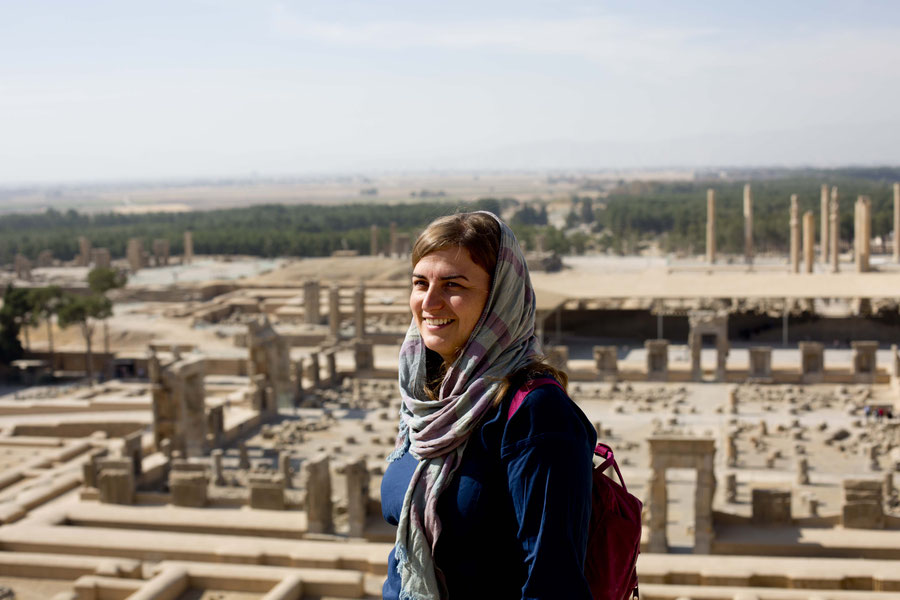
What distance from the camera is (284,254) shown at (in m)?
78.2

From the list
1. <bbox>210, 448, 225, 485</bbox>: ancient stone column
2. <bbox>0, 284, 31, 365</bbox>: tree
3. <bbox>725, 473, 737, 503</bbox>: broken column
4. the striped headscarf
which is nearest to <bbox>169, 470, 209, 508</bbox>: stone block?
<bbox>210, 448, 225, 485</bbox>: ancient stone column

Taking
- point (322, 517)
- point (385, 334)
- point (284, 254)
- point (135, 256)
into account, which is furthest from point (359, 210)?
point (322, 517)

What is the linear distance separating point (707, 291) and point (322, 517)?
23.6 m

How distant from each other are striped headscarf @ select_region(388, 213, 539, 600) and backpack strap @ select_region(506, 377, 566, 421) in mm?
79

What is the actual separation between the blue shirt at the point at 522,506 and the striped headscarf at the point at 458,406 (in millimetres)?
39

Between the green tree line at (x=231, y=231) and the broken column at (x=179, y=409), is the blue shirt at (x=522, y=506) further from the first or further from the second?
the green tree line at (x=231, y=231)

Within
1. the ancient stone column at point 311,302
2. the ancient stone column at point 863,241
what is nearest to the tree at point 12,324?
the ancient stone column at point 311,302

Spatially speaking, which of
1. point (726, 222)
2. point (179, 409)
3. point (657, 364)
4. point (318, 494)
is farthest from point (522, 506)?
point (726, 222)

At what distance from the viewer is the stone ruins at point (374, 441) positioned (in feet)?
44.5

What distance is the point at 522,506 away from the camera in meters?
2.78

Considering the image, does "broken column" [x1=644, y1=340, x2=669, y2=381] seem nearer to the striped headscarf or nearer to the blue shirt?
the striped headscarf

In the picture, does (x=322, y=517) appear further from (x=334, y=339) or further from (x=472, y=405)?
(x=334, y=339)

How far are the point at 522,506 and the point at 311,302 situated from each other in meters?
39.3

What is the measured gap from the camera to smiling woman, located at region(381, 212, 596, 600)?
2752 millimetres
